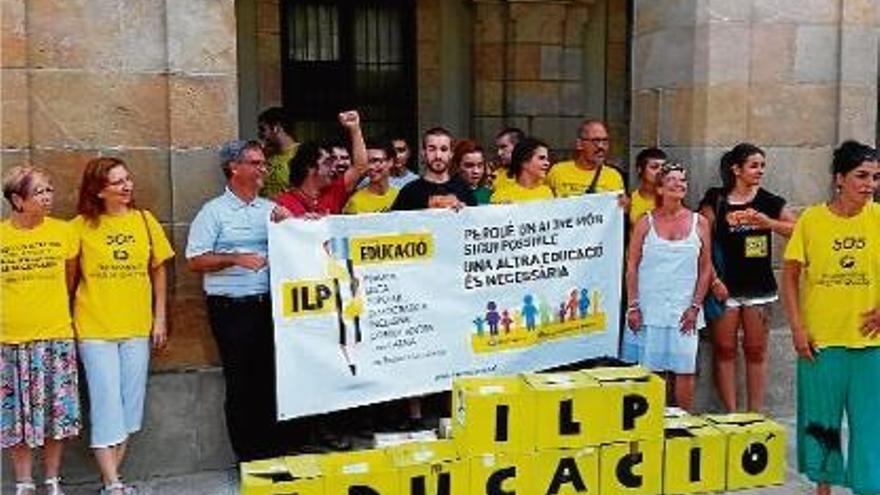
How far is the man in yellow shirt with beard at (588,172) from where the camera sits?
670cm

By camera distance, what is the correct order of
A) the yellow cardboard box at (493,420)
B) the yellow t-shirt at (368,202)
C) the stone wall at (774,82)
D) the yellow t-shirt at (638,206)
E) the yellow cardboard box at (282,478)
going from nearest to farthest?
the yellow cardboard box at (282,478)
the yellow cardboard box at (493,420)
the yellow t-shirt at (368,202)
the yellow t-shirt at (638,206)
the stone wall at (774,82)

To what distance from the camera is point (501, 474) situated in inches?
186

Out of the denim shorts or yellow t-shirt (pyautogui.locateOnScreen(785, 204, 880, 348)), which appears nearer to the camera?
yellow t-shirt (pyautogui.locateOnScreen(785, 204, 880, 348))

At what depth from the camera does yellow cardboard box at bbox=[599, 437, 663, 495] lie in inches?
191

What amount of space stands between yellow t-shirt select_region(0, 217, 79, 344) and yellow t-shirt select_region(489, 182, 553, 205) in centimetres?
251

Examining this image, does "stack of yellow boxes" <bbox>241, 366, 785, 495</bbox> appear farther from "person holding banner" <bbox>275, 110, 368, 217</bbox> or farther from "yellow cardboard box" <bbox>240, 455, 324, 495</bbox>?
"person holding banner" <bbox>275, 110, 368, 217</bbox>

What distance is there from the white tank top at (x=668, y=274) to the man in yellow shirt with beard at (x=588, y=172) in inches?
23.6

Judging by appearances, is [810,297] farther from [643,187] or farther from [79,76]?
[79,76]

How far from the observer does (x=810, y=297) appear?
5.08m

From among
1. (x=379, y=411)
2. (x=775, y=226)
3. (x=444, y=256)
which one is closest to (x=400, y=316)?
(x=444, y=256)

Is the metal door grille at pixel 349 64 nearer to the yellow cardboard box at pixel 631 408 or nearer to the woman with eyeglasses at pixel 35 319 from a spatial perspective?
the woman with eyeglasses at pixel 35 319

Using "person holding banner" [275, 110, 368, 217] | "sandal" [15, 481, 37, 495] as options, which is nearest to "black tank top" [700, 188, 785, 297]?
"person holding banner" [275, 110, 368, 217]

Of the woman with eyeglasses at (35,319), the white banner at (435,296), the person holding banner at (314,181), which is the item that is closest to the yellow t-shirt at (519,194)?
the white banner at (435,296)

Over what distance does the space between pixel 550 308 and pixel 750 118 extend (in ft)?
6.44
